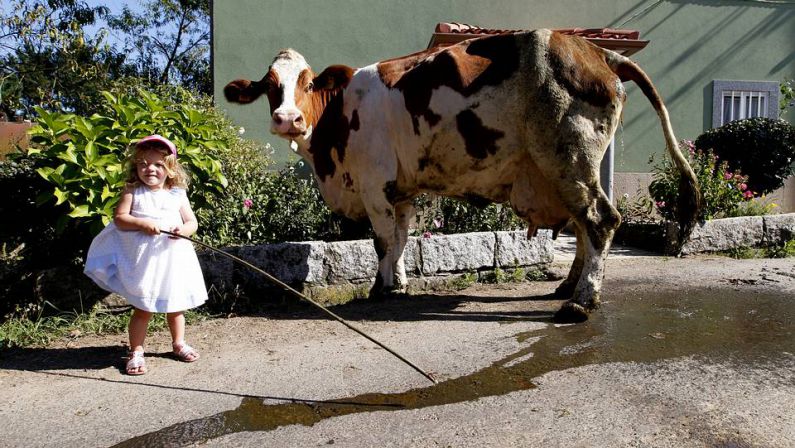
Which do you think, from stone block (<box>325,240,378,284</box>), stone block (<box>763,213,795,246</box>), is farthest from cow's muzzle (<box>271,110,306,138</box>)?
stone block (<box>763,213,795,246</box>)

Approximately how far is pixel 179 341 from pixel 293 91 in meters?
2.05

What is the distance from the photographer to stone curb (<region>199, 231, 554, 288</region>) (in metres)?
4.63

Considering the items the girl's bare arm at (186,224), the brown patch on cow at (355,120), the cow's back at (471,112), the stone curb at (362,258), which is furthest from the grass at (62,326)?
the cow's back at (471,112)

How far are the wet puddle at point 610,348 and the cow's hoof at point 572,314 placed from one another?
66mm

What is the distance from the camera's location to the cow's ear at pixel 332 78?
460 cm

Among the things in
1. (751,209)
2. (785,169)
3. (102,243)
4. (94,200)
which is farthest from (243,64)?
(785,169)

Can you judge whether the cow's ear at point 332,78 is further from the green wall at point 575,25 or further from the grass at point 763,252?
the green wall at point 575,25

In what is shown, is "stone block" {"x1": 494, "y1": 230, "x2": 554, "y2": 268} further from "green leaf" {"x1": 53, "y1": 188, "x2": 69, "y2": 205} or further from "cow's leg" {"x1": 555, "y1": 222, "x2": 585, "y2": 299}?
"green leaf" {"x1": 53, "y1": 188, "x2": 69, "y2": 205}

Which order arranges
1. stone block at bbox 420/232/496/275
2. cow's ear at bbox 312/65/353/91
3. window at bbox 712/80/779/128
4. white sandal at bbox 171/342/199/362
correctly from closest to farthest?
white sandal at bbox 171/342/199/362, cow's ear at bbox 312/65/353/91, stone block at bbox 420/232/496/275, window at bbox 712/80/779/128

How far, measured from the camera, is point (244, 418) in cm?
246

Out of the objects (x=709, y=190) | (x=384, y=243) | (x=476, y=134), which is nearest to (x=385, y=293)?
(x=384, y=243)

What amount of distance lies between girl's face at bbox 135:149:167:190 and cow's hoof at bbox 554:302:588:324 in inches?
105

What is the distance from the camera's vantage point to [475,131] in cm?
418

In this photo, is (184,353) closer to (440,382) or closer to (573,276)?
(440,382)
